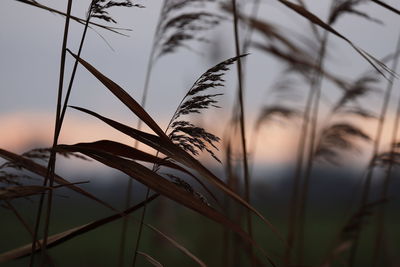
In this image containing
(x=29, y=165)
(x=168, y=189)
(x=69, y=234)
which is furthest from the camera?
(x=29, y=165)

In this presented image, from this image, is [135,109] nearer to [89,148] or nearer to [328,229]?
[89,148]

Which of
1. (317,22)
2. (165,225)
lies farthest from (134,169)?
(165,225)

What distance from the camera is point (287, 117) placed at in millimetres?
4164

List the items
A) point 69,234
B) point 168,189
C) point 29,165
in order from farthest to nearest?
point 29,165, point 69,234, point 168,189

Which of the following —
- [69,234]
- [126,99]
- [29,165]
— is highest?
[126,99]

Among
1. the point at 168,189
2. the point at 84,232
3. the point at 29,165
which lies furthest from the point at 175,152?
the point at 29,165

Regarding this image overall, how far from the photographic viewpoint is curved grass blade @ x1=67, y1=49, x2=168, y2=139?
1.22 metres

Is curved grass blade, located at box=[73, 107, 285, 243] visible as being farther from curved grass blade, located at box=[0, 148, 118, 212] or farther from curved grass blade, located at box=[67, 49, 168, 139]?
curved grass blade, located at box=[0, 148, 118, 212]

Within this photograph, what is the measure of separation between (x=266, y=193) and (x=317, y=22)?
9.76 ft

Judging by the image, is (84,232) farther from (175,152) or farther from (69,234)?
(175,152)

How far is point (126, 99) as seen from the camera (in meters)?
1.26

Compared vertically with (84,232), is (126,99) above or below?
above

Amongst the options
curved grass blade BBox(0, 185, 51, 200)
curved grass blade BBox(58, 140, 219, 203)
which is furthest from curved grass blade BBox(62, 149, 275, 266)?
curved grass blade BBox(0, 185, 51, 200)

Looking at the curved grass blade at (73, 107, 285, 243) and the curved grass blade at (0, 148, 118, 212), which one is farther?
the curved grass blade at (0, 148, 118, 212)
